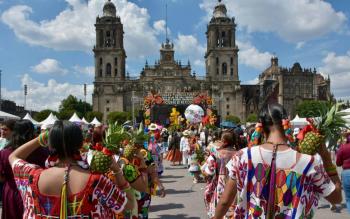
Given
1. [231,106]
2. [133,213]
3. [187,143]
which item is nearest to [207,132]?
[187,143]

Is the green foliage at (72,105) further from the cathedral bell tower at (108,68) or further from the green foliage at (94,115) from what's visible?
the green foliage at (94,115)

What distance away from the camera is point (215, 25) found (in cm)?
8844

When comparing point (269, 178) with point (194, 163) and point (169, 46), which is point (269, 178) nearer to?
point (194, 163)

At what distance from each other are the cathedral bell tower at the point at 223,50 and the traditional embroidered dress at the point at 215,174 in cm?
8234

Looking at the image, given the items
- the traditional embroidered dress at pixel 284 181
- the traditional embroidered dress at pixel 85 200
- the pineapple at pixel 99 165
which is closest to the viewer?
the traditional embroidered dress at pixel 85 200

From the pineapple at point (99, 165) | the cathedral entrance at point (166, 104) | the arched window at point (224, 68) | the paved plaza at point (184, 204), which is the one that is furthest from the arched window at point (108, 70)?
the pineapple at point (99, 165)

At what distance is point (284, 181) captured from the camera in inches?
119

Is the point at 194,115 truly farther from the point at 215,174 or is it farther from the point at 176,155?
the point at 215,174

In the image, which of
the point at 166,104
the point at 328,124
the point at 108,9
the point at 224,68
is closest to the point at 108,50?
the point at 108,9

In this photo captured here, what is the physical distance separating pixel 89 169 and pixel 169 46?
295 ft

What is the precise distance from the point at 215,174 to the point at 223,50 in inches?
3269

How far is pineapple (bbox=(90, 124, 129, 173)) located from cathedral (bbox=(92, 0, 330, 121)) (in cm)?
7864

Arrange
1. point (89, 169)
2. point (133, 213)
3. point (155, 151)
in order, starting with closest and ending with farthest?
point (89, 169), point (133, 213), point (155, 151)

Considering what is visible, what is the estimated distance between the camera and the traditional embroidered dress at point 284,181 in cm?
301
